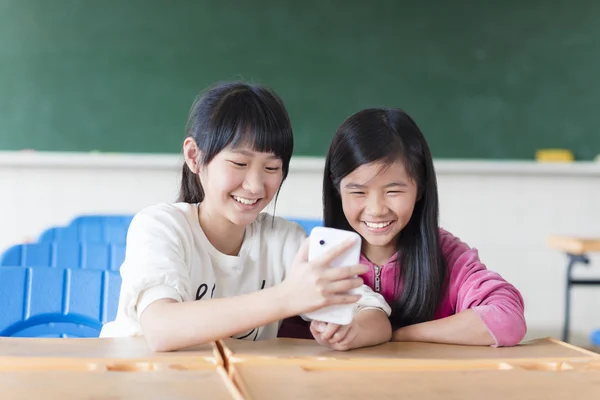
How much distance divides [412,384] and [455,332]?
37cm

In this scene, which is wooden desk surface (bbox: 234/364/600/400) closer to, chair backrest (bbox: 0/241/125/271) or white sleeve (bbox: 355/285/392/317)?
white sleeve (bbox: 355/285/392/317)

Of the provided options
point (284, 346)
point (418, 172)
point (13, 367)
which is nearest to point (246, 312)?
point (284, 346)

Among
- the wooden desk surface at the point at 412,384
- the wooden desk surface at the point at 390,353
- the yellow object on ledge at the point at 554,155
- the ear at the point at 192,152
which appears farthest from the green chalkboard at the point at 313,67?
the wooden desk surface at the point at 412,384

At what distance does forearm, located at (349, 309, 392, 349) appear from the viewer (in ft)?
3.92

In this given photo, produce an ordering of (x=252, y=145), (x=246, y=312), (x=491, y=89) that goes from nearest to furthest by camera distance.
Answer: (x=246, y=312), (x=252, y=145), (x=491, y=89)

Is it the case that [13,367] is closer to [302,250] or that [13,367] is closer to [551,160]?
[302,250]

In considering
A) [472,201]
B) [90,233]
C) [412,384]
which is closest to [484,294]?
[412,384]

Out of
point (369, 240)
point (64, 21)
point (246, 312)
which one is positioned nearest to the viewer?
point (246, 312)

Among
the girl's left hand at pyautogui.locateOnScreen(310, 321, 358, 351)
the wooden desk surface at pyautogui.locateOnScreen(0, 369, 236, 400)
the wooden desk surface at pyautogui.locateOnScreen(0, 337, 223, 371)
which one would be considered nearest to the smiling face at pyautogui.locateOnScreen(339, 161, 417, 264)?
the girl's left hand at pyautogui.locateOnScreen(310, 321, 358, 351)

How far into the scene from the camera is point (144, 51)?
420cm

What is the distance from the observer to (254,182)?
1368 millimetres

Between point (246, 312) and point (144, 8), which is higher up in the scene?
point (144, 8)

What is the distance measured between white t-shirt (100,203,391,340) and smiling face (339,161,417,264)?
13 centimetres

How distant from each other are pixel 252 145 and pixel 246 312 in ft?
1.30
